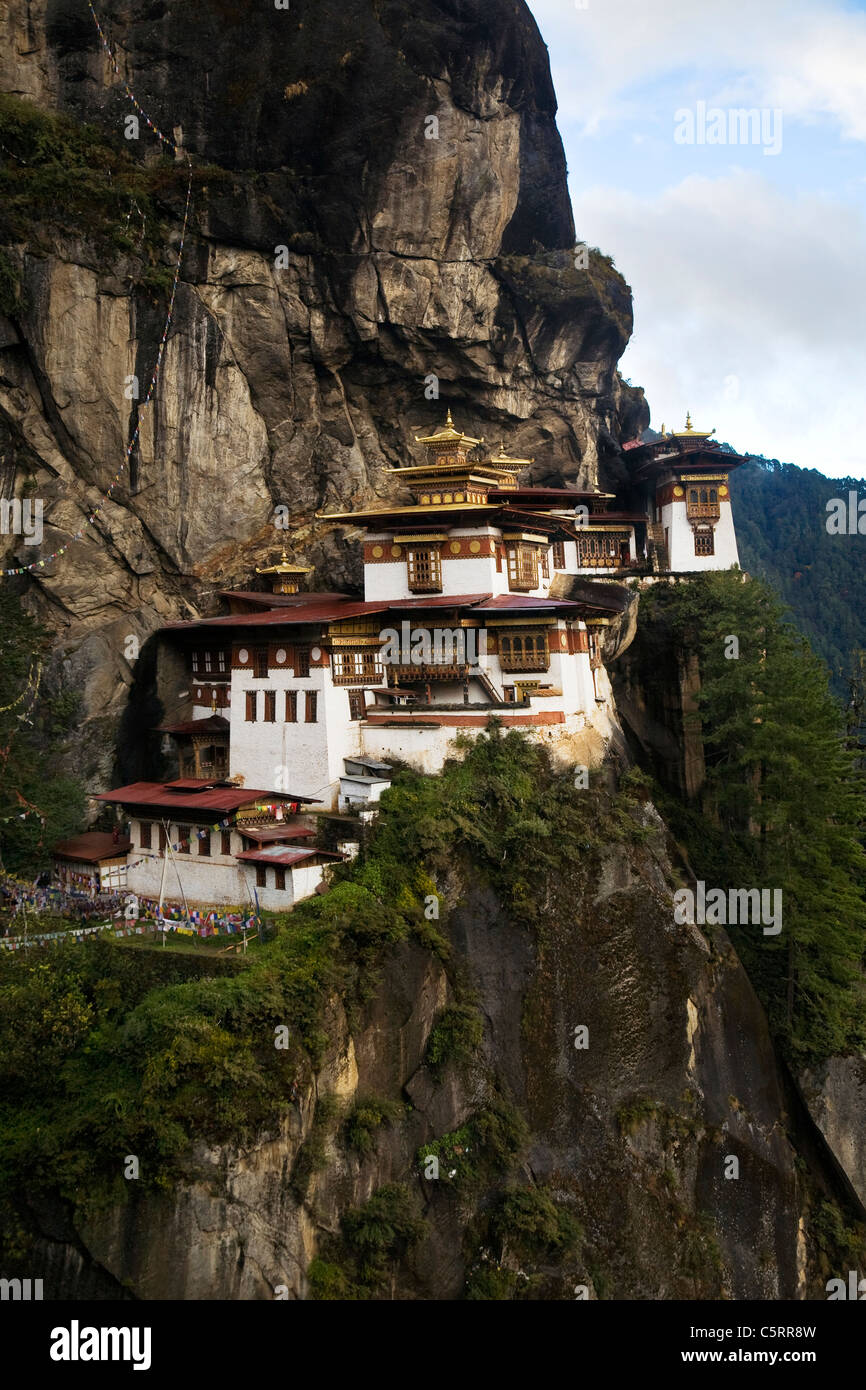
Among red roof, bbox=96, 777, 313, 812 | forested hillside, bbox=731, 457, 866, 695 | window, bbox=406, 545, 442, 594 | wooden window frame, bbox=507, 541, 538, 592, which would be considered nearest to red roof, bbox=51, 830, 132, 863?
red roof, bbox=96, 777, 313, 812

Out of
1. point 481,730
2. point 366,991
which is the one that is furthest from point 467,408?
point 366,991

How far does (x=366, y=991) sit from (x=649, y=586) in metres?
24.0

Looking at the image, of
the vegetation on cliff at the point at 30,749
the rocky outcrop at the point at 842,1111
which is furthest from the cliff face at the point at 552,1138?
the vegetation on cliff at the point at 30,749

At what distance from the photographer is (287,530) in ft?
130

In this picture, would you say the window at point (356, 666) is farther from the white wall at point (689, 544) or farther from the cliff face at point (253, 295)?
the white wall at point (689, 544)

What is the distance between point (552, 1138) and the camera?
26.4 metres

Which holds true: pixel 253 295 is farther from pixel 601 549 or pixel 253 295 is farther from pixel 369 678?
pixel 601 549

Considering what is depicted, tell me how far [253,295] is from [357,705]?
15.5 metres

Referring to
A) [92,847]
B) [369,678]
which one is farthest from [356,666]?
A: [92,847]

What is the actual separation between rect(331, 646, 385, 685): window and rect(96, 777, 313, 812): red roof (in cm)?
386

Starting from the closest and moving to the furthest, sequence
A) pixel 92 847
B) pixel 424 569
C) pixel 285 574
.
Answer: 1. pixel 92 847
2. pixel 424 569
3. pixel 285 574

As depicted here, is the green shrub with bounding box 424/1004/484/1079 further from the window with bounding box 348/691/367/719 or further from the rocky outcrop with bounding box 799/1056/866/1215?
the rocky outcrop with bounding box 799/1056/866/1215

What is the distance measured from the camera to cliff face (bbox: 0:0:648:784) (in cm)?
3459

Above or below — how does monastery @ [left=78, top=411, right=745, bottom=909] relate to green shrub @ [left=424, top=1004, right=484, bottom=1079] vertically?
above
